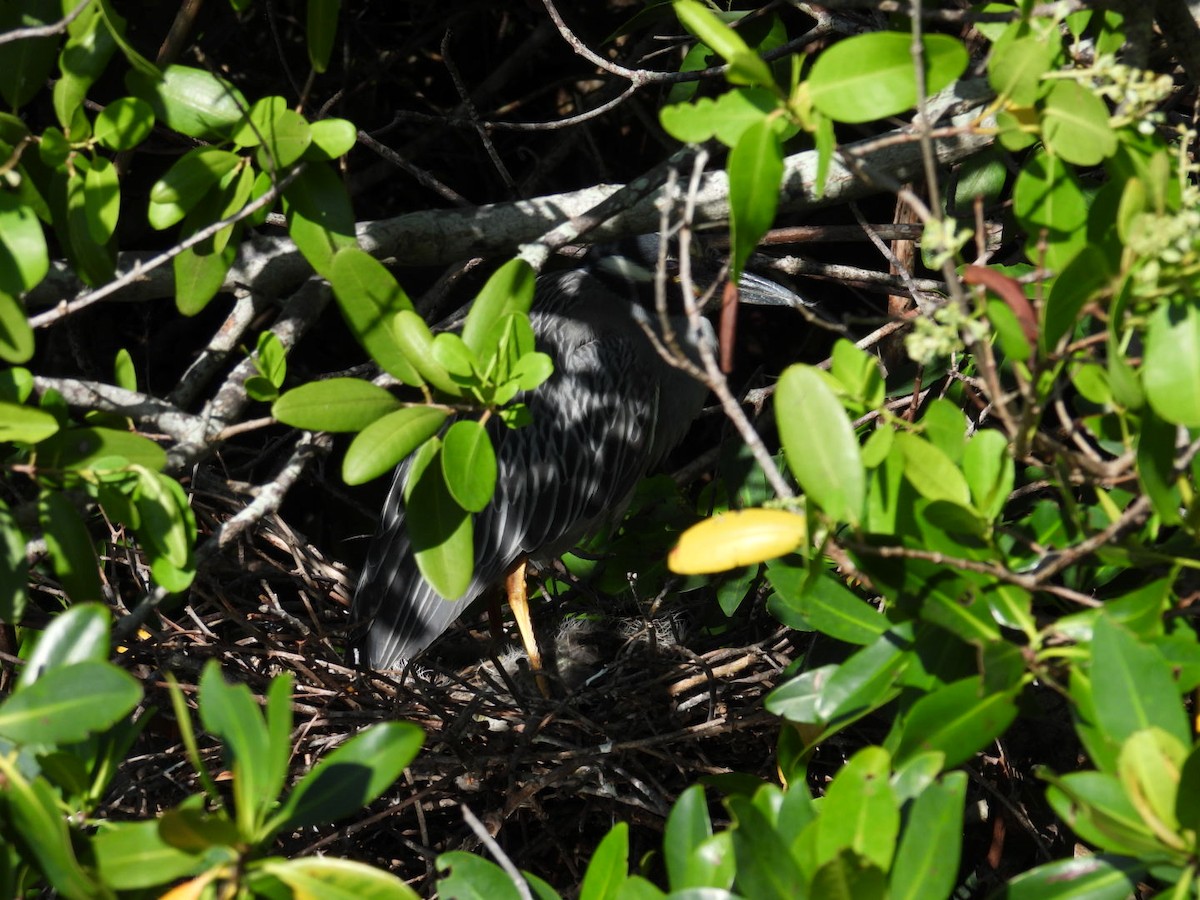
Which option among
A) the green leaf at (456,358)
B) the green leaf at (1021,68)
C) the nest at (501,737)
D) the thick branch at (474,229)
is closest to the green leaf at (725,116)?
the green leaf at (1021,68)

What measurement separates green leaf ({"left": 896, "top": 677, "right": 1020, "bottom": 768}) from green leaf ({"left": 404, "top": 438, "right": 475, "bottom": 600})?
53 cm

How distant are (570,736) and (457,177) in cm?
181

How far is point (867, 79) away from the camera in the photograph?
1119mm

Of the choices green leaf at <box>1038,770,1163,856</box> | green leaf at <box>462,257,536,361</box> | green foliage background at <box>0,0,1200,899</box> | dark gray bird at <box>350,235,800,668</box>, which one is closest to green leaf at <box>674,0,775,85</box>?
green foliage background at <box>0,0,1200,899</box>

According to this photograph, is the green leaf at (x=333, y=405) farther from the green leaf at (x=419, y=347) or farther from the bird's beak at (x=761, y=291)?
the bird's beak at (x=761, y=291)

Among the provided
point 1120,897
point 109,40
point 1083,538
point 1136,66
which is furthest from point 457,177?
point 1120,897

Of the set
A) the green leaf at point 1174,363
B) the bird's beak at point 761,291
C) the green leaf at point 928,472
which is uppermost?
the green leaf at point 1174,363

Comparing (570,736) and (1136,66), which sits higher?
(1136,66)

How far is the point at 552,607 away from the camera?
316 cm

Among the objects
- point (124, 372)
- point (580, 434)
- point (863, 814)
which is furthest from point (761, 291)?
point (863, 814)

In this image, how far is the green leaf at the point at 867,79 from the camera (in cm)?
112

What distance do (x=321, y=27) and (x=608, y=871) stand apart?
102 centimetres

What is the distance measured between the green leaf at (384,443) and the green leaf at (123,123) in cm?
45

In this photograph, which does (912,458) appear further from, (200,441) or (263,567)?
(263,567)
